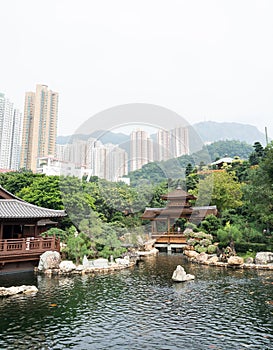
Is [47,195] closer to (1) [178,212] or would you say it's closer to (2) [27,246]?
(2) [27,246]

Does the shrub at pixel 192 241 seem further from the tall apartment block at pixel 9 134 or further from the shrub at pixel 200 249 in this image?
the tall apartment block at pixel 9 134

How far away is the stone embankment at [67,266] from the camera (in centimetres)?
1302

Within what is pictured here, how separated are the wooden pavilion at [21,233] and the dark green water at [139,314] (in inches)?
46.2

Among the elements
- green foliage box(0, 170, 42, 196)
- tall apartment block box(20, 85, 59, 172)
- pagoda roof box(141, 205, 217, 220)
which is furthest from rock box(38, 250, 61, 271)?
tall apartment block box(20, 85, 59, 172)

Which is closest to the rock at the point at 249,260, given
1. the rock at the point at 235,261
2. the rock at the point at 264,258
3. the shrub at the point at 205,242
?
the rock at the point at 264,258

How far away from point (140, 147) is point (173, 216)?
23.6 feet

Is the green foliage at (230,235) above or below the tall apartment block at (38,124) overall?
below

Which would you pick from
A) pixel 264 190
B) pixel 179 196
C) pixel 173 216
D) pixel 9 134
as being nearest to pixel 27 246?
pixel 264 190

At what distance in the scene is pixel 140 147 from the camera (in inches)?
853

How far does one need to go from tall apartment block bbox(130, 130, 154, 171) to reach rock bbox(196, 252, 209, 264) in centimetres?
818

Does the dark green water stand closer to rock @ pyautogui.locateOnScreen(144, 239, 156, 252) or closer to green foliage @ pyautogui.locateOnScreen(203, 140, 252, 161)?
rock @ pyautogui.locateOnScreen(144, 239, 156, 252)

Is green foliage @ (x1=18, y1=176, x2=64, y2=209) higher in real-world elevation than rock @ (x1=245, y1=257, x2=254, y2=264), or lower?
higher

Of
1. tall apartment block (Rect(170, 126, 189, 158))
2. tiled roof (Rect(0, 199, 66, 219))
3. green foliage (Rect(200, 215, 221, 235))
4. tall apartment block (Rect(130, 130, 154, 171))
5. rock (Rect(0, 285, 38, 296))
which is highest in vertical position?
tall apartment block (Rect(170, 126, 189, 158))

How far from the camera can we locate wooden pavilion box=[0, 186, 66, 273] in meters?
12.9
